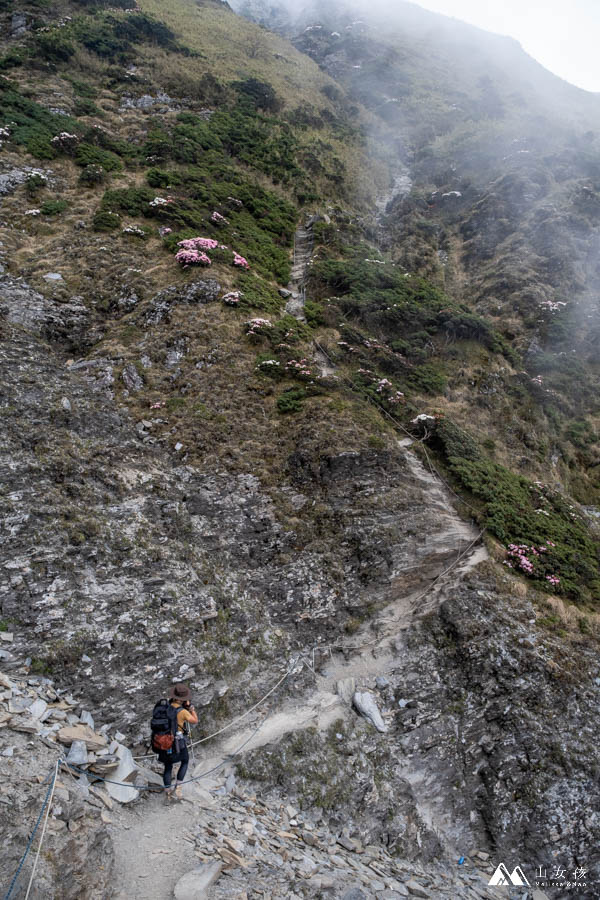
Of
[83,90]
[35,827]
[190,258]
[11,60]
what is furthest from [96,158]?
[35,827]

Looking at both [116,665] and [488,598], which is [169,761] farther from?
[488,598]

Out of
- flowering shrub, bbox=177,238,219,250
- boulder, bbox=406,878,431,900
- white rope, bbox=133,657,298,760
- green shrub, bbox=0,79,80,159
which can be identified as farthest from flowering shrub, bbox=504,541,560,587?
green shrub, bbox=0,79,80,159

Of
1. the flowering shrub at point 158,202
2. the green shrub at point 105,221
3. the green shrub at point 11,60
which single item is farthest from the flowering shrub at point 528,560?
the green shrub at point 11,60

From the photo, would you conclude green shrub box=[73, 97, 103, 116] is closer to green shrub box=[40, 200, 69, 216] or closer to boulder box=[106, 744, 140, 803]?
green shrub box=[40, 200, 69, 216]

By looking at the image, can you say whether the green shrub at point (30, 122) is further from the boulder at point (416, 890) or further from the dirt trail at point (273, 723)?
the boulder at point (416, 890)

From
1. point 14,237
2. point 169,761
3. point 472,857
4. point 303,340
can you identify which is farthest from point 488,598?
point 14,237

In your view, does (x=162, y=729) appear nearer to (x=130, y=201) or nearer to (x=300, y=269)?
(x=130, y=201)
